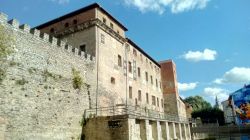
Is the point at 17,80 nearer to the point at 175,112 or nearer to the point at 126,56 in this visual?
the point at 126,56

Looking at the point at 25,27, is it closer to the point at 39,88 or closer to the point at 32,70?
the point at 32,70

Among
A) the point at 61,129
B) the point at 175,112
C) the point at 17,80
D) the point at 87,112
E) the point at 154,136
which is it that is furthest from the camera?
the point at 175,112

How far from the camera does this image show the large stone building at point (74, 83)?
10492mm

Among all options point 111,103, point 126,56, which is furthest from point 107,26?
point 111,103

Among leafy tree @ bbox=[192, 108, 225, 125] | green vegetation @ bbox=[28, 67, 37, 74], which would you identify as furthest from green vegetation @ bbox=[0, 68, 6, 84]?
leafy tree @ bbox=[192, 108, 225, 125]

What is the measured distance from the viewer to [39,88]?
460 inches

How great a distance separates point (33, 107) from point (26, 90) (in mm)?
940

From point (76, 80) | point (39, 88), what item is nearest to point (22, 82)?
point (39, 88)

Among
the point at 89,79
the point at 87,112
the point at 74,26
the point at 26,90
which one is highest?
the point at 74,26

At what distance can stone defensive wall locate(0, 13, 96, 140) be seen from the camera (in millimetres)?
10000

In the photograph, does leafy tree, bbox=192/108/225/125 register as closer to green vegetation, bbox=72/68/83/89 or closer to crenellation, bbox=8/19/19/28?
green vegetation, bbox=72/68/83/89

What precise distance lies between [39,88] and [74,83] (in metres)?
2.95

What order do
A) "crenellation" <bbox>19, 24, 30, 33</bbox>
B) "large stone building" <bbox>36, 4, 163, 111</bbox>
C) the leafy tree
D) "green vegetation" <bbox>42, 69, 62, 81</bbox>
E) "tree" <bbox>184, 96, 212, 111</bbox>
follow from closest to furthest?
"crenellation" <bbox>19, 24, 30, 33</bbox> → "green vegetation" <bbox>42, 69, 62, 81</bbox> → "large stone building" <bbox>36, 4, 163, 111</bbox> → the leafy tree → "tree" <bbox>184, 96, 212, 111</bbox>

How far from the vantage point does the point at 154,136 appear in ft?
56.2
